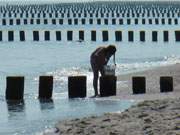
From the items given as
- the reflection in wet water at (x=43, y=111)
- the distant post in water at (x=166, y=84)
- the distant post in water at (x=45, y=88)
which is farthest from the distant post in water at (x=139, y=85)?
the distant post in water at (x=45, y=88)

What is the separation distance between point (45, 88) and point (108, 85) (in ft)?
5.43

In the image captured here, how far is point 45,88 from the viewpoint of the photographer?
73.3 ft

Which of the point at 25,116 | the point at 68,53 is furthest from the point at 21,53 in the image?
the point at 25,116

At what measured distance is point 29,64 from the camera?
119 feet

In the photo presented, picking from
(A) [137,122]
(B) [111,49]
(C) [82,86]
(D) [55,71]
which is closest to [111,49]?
(B) [111,49]

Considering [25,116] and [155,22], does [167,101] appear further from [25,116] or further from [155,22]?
[155,22]

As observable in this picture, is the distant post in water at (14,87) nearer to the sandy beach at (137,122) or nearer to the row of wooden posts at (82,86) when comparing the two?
the row of wooden posts at (82,86)

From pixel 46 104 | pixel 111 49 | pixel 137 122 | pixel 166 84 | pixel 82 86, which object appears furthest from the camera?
pixel 166 84

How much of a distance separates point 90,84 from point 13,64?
429 inches

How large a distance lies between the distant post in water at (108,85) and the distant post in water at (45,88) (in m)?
1.34

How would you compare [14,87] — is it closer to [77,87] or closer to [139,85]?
[77,87]

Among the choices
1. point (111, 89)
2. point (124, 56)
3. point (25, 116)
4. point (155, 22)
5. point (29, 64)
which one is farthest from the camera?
point (155, 22)

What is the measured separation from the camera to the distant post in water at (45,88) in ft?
73.2

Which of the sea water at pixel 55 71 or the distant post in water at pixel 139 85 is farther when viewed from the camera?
the distant post in water at pixel 139 85
